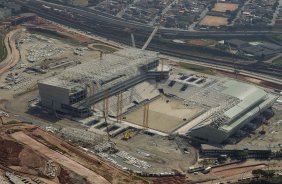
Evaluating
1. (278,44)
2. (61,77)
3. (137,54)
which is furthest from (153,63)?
(278,44)

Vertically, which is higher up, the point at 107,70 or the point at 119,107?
the point at 107,70

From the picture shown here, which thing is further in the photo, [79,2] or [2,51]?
[79,2]

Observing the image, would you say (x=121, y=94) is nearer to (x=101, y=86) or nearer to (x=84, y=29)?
(x=101, y=86)

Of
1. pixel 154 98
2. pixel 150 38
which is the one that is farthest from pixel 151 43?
pixel 154 98

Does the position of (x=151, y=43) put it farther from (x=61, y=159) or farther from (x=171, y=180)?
(x=61, y=159)

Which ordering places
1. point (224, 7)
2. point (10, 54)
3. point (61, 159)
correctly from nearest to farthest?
point (61, 159), point (10, 54), point (224, 7)

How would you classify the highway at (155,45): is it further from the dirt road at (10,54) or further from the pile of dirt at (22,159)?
the pile of dirt at (22,159)
